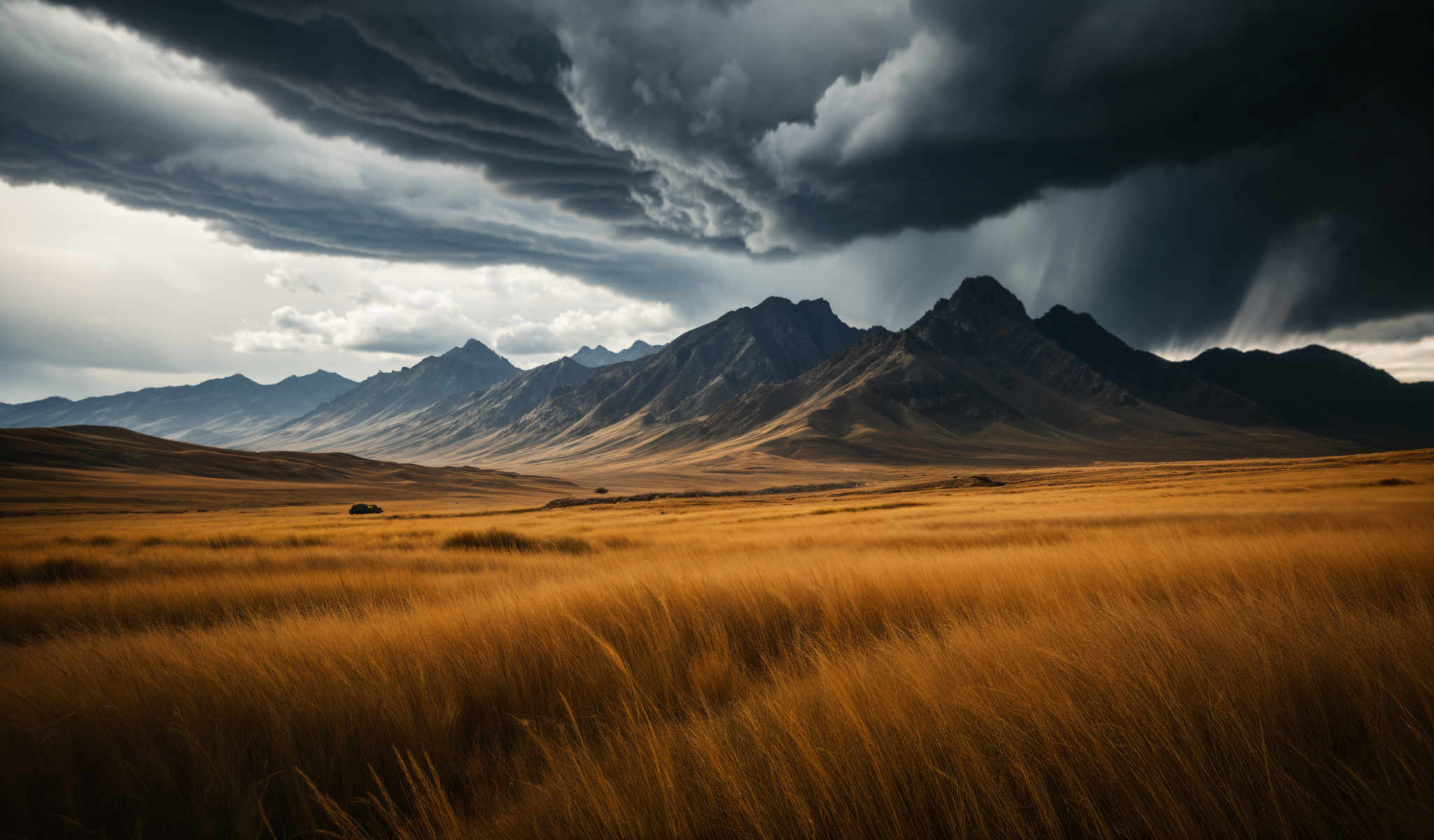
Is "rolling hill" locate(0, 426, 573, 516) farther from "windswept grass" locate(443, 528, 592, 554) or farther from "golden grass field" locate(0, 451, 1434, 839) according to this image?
"golden grass field" locate(0, 451, 1434, 839)

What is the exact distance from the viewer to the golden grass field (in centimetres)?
189

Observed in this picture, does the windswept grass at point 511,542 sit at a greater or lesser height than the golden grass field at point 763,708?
lesser

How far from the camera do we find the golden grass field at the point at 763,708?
1.89 meters

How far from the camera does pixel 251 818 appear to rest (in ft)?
7.23

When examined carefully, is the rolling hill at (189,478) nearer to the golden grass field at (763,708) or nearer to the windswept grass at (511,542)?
the windswept grass at (511,542)

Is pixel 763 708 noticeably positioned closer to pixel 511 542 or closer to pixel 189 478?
pixel 511 542

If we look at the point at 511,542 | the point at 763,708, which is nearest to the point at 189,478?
the point at 511,542

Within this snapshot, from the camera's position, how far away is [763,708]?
2.74 meters

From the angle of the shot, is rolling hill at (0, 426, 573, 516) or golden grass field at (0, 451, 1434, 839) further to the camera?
rolling hill at (0, 426, 573, 516)

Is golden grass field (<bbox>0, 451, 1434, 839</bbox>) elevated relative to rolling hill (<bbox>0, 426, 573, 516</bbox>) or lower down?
elevated

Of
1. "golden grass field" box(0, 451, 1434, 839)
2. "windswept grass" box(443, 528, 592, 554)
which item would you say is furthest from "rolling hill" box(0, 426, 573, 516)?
"golden grass field" box(0, 451, 1434, 839)

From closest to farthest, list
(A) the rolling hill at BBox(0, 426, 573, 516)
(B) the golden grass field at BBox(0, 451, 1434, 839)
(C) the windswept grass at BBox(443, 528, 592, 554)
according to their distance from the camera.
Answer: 1. (B) the golden grass field at BBox(0, 451, 1434, 839)
2. (C) the windswept grass at BBox(443, 528, 592, 554)
3. (A) the rolling hill at BBox(0, 426, 573, 516)

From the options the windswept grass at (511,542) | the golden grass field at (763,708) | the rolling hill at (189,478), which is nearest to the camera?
the golden grass field at (763,708)

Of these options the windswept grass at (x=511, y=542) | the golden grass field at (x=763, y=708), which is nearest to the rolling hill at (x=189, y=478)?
the windswept grass at (x=511, y=542)
